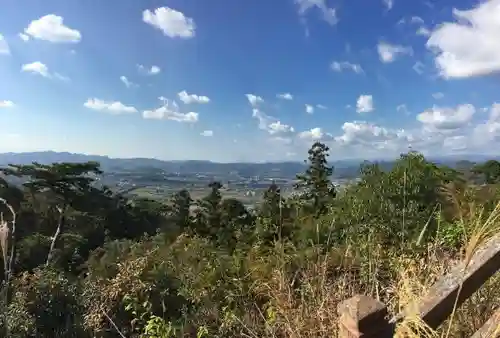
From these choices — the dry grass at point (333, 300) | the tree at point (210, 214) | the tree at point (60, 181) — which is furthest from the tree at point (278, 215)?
the tree at point (210, 214)

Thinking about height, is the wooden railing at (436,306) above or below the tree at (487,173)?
below

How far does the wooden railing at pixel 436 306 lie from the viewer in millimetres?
940

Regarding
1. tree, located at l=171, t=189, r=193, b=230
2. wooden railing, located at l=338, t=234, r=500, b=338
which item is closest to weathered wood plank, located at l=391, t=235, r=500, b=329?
wooden railing, located at l=338, t=234, r=500, b=338

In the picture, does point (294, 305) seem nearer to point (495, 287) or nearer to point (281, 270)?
point (281, 270)

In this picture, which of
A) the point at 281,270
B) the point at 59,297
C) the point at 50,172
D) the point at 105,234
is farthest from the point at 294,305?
the point at 105,234

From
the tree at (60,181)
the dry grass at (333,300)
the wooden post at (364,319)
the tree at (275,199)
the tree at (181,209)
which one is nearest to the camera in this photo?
the wooden post at (364,319)

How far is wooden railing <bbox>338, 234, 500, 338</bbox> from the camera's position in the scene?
0.94 m

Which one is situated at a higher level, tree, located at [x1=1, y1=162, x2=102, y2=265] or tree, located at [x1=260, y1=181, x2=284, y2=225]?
tree, located at [x1=260, y1=181, x2=284, y2=225]

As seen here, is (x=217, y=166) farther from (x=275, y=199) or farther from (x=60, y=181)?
(x=275, y=199)

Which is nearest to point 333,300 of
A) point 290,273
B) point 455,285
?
point 290,273

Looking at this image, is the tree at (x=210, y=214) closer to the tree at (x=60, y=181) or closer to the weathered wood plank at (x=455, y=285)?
the tree at (x=60, y=181)

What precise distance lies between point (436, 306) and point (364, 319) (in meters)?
0.22

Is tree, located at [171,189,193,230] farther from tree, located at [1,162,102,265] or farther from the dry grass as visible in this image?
the dry grass

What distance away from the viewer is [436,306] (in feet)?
3.40
